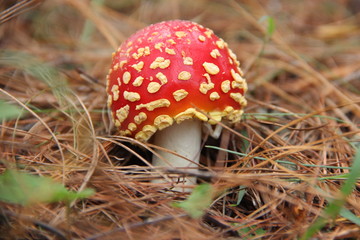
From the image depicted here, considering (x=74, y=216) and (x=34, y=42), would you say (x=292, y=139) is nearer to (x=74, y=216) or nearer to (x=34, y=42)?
(x=74, y=216)

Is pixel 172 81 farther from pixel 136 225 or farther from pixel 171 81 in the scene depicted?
pixel 136 225

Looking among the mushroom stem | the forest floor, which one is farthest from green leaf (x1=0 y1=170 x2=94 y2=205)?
the mushroom stem

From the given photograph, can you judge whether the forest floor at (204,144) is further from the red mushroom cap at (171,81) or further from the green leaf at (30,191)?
the red mushroom cap at (171,81)

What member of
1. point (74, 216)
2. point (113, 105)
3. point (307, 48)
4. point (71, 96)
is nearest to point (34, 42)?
point (71, 96)

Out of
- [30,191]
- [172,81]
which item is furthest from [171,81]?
[30,191]

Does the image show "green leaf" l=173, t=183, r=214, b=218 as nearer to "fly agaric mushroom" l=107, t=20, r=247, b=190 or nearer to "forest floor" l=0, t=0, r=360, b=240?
"forest floor" l=0, t=0, r=360, b=240

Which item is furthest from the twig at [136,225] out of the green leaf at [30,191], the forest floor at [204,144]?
the green leaf at [30,191]
